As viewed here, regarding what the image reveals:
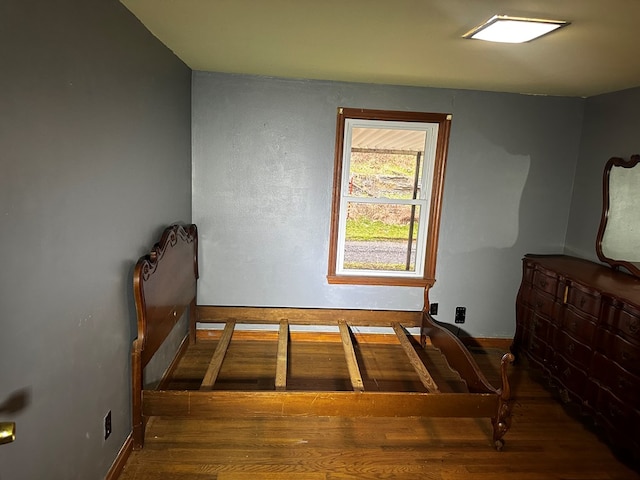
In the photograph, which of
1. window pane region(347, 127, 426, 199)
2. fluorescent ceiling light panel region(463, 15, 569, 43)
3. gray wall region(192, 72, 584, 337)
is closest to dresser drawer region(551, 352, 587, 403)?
gray wall region(192, 72, 584, 337)

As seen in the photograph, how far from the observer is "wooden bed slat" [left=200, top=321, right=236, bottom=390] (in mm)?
2496

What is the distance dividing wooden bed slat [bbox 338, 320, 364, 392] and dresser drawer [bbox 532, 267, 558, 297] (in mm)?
1479

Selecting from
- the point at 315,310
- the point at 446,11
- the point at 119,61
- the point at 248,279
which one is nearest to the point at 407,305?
the point at 315,310

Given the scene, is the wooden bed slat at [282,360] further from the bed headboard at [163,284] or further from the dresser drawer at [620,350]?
the dresser drawer at [620,350]

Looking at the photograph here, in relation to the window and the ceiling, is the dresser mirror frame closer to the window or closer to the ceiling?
the ceiling

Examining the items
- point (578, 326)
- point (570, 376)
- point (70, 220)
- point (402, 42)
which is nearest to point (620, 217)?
point (578, 326)

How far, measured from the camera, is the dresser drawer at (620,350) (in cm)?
229

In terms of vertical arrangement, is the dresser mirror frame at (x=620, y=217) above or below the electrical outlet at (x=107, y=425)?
above

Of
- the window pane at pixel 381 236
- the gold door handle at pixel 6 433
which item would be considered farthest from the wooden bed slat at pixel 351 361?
the gold door handle at pixel 6 433

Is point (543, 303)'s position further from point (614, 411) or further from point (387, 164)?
point (387, 164)

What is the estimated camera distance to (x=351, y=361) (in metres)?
2.83

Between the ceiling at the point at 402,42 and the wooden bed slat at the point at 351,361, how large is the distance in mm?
1862

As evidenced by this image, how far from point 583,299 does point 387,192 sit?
5.24 ft

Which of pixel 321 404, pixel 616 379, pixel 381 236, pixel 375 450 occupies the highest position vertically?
pixel 381 236
